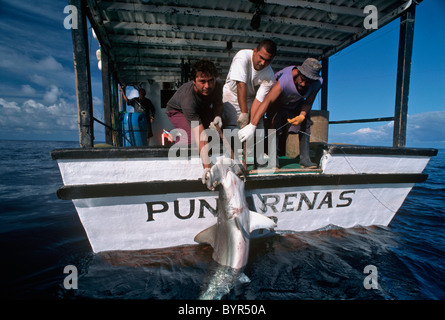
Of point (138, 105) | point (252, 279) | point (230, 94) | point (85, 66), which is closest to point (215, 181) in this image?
point (252, 279)

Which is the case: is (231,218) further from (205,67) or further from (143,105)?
(143,105)

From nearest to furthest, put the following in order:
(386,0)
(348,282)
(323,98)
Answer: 1. (348,282)
2. (386,0)
3. (323,98)

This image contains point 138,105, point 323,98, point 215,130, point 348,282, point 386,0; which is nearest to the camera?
point 348,282

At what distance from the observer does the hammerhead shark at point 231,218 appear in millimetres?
2352

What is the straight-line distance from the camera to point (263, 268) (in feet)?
8.29

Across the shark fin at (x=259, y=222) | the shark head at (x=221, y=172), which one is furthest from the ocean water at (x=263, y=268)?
the shark head at (x=221, y=172)

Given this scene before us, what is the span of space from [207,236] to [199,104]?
5.70 ft

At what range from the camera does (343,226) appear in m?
3.28

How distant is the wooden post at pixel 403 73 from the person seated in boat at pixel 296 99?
2176mm

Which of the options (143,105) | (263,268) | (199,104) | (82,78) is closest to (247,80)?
(199,104)

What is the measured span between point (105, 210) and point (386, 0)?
6214mm

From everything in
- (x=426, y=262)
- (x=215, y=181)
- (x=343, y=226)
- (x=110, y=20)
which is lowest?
(x=426, y=262)

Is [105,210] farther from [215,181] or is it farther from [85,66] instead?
[85,66]

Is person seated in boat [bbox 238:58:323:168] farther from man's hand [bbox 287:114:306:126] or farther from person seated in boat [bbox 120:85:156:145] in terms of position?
person seated in boat [bbox 120:85:156:145]
